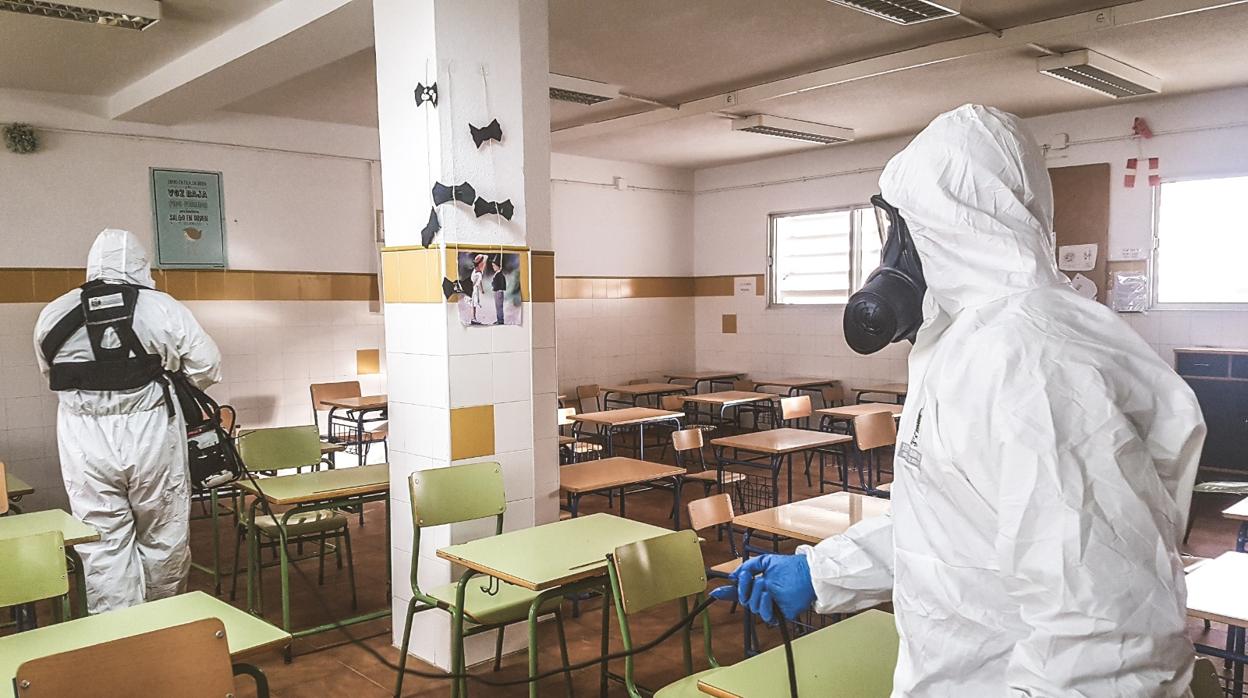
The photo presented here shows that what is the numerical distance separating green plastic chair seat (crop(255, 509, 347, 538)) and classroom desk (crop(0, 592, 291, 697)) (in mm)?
1626

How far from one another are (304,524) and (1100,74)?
5654 mm

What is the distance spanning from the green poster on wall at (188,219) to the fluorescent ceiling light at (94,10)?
2.21 meters

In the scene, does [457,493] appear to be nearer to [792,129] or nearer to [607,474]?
[607,474]

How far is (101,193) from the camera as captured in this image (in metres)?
6.27

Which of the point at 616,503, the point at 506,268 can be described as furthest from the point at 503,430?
the point at 616,503

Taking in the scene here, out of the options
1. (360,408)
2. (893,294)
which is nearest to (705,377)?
(360,408)

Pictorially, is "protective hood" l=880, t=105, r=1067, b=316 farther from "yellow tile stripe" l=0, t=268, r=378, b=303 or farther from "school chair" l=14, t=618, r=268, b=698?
"yellow tile stripe" l=0, t=268, r=378, b=303

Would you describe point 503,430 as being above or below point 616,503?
above

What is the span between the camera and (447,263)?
3480 millimetres

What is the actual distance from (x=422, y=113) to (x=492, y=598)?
76.1 inches

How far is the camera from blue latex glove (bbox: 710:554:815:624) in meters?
1.72

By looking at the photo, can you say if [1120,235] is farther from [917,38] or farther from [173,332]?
[173,332]

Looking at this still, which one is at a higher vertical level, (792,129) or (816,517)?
(792,129)

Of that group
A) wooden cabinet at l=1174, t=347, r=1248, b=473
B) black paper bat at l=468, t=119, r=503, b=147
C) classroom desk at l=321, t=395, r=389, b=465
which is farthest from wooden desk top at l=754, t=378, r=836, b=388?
black paper bat at l=468, t=119, r=503, b=147
